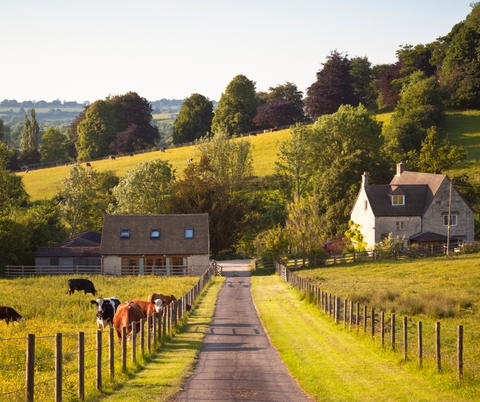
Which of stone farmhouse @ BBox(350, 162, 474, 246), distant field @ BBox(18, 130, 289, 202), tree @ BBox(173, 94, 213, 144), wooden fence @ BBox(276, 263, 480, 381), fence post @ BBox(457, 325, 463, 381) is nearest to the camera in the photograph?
fence post @ BBox(457, 325, 463, 381)

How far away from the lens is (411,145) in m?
80.1

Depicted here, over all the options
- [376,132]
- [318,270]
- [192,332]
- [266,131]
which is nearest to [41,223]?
[318,270]

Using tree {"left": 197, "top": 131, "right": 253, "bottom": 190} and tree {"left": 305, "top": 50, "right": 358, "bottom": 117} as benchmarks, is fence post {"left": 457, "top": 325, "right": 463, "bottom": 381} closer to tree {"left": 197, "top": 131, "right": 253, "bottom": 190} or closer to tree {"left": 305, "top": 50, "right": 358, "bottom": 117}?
tree {"left": 197, "top": 131, "right": 253, "bottom": 190}

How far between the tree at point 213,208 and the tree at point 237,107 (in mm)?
49832

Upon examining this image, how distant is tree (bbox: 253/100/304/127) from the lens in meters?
109

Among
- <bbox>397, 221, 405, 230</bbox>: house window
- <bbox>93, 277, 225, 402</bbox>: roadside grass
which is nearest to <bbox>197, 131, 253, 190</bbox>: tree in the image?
<bbox>397, 221, 405, 230</bbox>: house window

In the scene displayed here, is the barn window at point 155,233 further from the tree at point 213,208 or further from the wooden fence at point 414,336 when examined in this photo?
the wooden fence at point 414,336

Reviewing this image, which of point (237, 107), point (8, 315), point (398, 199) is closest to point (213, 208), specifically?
point (398, 199)

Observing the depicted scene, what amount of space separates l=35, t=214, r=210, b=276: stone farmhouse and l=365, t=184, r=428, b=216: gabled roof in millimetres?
20066

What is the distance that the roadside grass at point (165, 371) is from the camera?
1141 cm

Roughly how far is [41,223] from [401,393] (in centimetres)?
5403

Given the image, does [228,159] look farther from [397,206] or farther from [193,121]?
[193,121]

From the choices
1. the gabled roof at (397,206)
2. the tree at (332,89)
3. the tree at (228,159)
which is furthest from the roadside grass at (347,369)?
the tree at (332,89)

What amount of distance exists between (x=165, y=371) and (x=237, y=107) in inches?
4162
